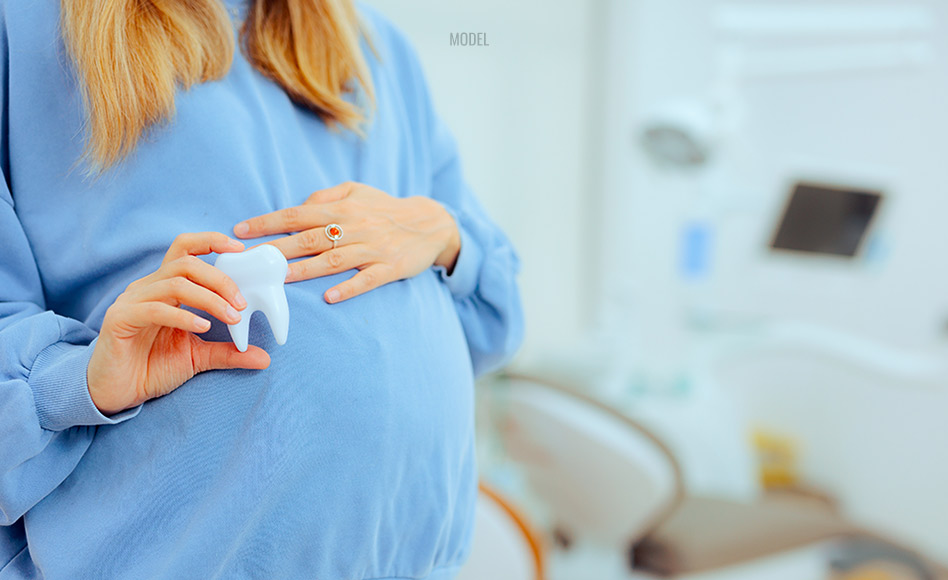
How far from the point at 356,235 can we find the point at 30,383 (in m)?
0.26

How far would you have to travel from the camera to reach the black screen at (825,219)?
6.70 feet

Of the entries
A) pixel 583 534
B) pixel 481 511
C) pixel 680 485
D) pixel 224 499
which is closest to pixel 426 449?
pixel 224 499

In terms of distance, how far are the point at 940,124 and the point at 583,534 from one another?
1.88 meters

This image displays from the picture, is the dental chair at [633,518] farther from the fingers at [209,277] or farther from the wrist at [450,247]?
the fingers at [209,277]

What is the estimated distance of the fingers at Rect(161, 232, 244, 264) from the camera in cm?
50

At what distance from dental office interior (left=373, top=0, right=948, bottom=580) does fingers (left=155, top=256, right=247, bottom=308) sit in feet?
1.33

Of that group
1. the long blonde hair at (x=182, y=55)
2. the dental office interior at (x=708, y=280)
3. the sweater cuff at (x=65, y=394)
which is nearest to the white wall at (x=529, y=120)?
the dental office interior at (x=708, y=280)

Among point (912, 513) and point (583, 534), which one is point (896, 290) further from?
point (583, 534)

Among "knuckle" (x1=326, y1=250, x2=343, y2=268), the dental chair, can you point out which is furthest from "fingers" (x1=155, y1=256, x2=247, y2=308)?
the dental chair

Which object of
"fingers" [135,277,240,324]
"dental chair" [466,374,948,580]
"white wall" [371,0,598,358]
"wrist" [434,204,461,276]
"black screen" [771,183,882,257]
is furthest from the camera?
"black screen" [771,183,882,257]

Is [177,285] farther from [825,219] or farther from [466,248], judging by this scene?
[825,219]

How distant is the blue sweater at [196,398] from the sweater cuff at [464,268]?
0.08 m

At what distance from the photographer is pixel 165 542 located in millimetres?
533

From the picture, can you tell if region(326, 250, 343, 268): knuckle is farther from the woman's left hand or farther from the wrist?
the wrist
